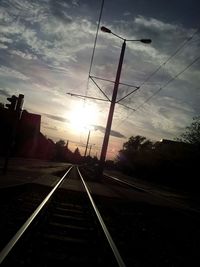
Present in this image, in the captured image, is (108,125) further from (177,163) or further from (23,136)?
(23,136)

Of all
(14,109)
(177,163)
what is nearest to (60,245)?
(14,109)

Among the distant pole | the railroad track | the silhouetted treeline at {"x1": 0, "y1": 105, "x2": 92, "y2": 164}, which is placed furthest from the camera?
the silhouetted treeline at {"x1": 0, "y1": 105, "x2": 92, "y2": 164}

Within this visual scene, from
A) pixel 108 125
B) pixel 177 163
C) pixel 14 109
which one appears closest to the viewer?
pixel 14 109

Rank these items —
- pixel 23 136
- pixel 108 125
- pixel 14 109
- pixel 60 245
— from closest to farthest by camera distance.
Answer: pixel 60 245
pixel 14 109
pixel 108 125
pixel 23 136

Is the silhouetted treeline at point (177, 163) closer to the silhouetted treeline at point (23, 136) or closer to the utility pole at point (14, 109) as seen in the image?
the silhouetted treeline at point (23, 136)

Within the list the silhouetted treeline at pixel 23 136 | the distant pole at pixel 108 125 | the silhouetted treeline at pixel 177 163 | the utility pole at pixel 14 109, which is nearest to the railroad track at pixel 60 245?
the utility pole at pixel 14 109

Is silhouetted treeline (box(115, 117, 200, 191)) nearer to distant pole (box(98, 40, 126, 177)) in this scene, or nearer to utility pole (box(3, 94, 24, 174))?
distant pole (box(98, 40, 126, 177))

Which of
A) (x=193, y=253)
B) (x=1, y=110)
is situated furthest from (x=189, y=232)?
(x=1, y=110)

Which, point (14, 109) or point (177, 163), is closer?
point (14, 109)

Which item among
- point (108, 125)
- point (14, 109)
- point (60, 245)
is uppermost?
point (108, 125)

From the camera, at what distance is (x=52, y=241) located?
607 centimetres

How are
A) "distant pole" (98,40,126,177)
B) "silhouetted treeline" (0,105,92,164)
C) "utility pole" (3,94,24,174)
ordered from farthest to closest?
"silhouetted treeline" (0,105,92,164) → "distant pole" (98,40,126,177) → "utility pole" (3,94,24,174)

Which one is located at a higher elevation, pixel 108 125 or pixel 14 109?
pixel 108 125

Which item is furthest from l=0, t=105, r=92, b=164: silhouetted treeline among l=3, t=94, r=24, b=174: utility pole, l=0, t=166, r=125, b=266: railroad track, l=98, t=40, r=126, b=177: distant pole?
l=0, t=166, r=125, b=266: railroad track
